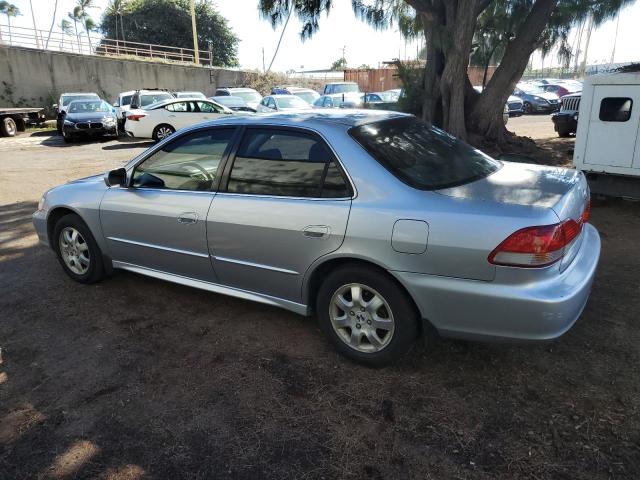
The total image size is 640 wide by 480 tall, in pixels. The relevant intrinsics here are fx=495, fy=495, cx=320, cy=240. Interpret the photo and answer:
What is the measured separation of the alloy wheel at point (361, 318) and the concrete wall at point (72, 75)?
31446 millimetres

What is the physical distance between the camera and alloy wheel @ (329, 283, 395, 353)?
9.88 feet

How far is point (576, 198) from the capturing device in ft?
9.91

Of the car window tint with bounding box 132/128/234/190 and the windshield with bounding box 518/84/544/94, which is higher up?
the windshield with bounding box 518/84/544/94

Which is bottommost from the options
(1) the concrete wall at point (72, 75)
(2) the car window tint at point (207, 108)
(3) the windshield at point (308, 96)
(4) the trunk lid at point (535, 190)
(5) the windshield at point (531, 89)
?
(4) the trunk lid at point (535, 190)

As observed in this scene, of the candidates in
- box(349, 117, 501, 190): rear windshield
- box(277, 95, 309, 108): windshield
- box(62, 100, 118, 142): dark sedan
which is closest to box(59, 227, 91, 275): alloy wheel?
box(349, 117, 501, 190): rear windshield

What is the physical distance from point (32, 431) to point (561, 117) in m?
13.2

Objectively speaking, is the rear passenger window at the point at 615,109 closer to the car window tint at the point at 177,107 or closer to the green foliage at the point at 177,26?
the car window tint at the point at 177,107

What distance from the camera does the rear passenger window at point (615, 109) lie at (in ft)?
21.2

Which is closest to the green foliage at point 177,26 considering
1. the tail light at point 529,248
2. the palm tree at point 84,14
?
the palm tree at point 84,14

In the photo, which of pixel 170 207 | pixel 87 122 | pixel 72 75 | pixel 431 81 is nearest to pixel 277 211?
pixel 170 207

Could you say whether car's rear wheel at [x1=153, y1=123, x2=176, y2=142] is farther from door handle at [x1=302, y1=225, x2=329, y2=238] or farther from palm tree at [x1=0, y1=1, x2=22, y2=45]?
palm tree at [x1=0, y1=1, x2=22, y2=45]

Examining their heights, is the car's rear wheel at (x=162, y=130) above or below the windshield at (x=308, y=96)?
below

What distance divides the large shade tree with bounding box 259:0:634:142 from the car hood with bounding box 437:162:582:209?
6140 millimetres

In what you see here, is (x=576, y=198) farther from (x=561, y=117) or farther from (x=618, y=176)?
(x=561, y=117)
